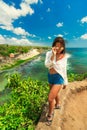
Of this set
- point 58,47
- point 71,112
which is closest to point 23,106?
point 71,112

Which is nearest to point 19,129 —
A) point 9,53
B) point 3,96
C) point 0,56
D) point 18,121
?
point 18,121

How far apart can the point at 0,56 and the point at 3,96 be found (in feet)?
95.8

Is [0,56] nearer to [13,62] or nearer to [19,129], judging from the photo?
[13,62]

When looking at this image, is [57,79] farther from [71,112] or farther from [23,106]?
[23,106]

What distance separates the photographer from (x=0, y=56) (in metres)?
48.9

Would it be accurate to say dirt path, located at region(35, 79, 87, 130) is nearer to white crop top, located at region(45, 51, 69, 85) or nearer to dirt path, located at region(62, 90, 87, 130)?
dirt path, located at region(62, 90, 87, 130)

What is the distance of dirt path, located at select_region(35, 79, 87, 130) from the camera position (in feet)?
22.3

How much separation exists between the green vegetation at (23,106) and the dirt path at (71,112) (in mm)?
574

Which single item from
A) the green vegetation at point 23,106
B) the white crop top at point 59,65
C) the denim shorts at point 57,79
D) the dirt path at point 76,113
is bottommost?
the dirt path at point 76,113

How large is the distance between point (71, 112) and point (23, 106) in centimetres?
172

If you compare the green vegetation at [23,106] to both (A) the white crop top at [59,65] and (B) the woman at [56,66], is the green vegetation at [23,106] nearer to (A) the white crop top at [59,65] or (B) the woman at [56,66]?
(B) the woman at [56,66]

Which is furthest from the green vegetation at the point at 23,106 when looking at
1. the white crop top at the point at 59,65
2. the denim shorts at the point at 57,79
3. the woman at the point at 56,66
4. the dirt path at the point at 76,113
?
the white crop top at the point at 59,65

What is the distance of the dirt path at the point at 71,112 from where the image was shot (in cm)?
679

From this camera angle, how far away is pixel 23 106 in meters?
8.43
